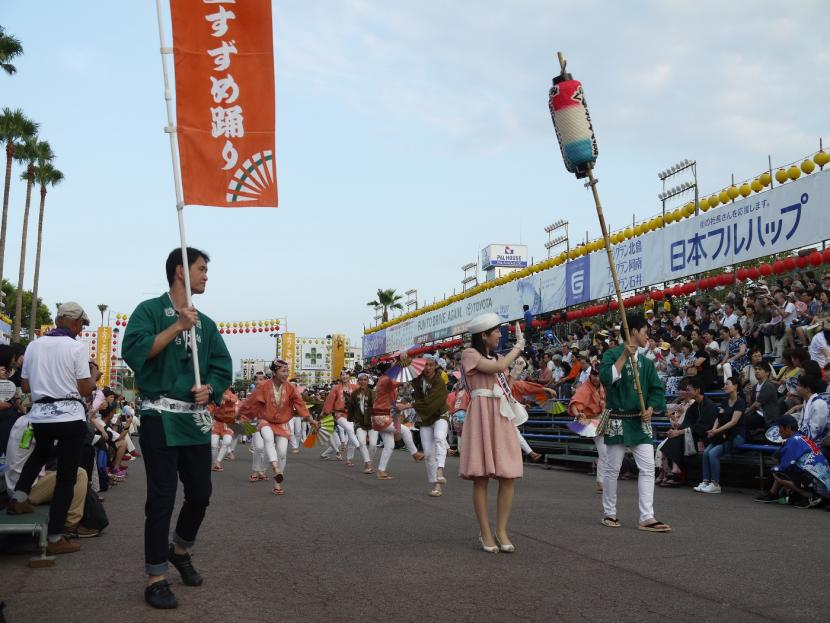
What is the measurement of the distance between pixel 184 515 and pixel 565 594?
2360 millimetres

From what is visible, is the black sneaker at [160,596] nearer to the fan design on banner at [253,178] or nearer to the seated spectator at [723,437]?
the fan design on banner at [253,178]

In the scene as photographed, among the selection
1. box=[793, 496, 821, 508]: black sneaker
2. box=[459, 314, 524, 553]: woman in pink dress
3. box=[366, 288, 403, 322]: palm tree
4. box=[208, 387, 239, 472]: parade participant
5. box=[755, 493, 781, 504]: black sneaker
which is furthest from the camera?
box=[366, 288, 403, 322]: palm tree

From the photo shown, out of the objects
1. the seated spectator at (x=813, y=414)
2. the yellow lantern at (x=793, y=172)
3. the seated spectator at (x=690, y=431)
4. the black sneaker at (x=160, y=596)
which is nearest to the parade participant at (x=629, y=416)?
the seated spectator at (x=813, y=414)

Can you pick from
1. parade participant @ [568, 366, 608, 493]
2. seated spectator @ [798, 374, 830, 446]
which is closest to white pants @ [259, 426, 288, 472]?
parade participant @ [568, 366, 608, 493]

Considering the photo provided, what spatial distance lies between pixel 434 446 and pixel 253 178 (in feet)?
20.5

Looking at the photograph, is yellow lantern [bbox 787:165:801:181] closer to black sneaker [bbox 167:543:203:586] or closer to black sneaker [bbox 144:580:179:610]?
black sneaker [bbox 167:543:203:586]

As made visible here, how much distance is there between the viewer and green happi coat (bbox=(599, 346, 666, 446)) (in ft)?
25.3

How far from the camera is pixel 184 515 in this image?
16.1 feet

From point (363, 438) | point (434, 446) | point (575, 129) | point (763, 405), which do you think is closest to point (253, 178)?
point (575, 129)

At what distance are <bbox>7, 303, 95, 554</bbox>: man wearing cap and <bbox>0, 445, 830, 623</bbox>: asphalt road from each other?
443 mm

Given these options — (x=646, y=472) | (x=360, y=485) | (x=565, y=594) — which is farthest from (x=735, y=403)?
(x=565, y=594)

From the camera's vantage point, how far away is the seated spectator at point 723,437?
1127 cm

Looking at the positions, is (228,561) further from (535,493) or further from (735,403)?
(735,403)

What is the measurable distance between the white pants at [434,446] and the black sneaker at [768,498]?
413 centimetres
